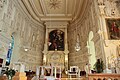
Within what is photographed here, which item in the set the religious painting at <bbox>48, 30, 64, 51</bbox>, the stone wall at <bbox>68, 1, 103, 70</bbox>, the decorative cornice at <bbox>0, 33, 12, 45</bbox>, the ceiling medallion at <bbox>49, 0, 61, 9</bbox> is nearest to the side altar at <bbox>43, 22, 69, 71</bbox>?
the religious painting at <bbox>48, 30, 64, 51</bbox>

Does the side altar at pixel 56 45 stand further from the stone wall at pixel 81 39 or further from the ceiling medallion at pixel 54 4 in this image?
the ceiling medallion at pixel 54 4

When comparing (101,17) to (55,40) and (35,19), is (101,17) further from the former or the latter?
(35,19)

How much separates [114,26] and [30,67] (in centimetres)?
1056

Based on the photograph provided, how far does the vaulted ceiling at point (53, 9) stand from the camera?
47.0 ft

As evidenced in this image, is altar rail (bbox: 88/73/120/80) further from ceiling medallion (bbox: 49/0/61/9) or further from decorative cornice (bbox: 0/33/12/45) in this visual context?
ceiling medallion (bbox: 49/0/61/9)

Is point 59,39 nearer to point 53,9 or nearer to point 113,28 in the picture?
point 53,9

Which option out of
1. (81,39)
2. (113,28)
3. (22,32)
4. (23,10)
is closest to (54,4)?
(23,10)

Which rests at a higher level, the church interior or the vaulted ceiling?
the vaulted ceiling

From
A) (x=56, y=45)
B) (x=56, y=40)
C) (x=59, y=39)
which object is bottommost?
(x=56, y=45)

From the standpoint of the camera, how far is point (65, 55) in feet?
54.3

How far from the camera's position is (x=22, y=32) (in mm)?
14016

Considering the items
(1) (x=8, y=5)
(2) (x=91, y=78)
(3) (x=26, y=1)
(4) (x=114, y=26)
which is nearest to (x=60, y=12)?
(3) (x=26, y=1)

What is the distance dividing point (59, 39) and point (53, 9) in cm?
430

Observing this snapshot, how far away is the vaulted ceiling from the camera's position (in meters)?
14.3
